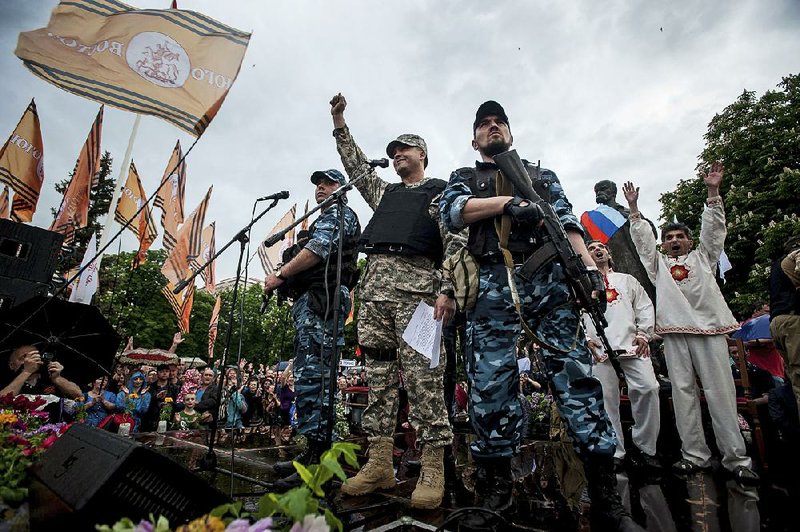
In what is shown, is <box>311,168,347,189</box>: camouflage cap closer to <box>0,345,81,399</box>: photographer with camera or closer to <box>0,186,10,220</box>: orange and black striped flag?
<box>0,345,81,399</box>: photographer with camera

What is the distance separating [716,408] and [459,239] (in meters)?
2.80

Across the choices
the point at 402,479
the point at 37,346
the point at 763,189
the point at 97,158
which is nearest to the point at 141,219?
the point at 97,158

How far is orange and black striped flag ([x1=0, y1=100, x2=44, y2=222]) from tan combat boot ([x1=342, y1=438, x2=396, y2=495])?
1116 cm

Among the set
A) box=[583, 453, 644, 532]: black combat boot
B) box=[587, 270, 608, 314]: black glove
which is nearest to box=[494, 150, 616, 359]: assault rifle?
box=[587, 270, 608, 314]: black glove

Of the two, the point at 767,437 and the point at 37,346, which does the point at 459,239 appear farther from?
the point at 37,346

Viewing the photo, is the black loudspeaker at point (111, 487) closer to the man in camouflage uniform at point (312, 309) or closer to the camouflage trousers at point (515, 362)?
the camouflage trousers at point (515, 362)

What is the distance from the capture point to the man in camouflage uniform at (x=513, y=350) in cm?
224

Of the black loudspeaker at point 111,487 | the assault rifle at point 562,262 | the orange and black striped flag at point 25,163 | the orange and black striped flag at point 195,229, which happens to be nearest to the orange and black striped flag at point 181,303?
the orange and black striped flag at point 195,229

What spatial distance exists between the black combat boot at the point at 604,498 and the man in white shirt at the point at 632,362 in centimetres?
191

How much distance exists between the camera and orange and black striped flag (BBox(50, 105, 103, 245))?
1082 centimetres

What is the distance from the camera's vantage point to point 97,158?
11.1 meters

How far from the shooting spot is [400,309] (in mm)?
3199

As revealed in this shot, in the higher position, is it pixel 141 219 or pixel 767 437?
pixel 141 219

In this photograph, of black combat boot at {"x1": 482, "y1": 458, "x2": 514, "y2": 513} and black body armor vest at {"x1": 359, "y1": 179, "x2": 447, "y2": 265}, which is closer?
black combat boot at {"x1": 482, "y1": 458, "x2": 514, "y2": 513}
